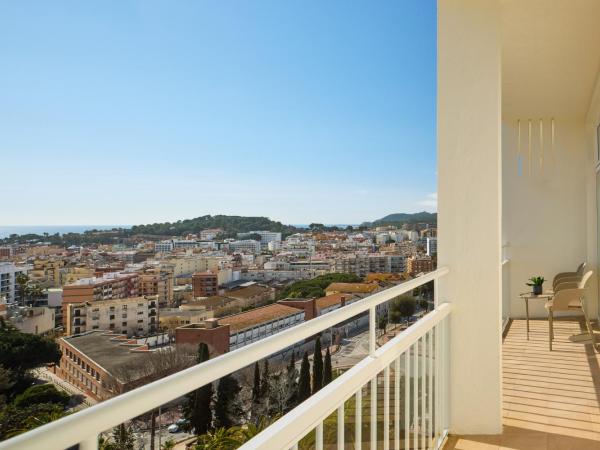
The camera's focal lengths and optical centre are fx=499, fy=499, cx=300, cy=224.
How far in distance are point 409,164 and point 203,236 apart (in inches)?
433

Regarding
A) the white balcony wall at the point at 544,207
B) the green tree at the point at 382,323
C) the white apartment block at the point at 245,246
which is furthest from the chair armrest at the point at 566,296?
the green tree at the point at 382,323

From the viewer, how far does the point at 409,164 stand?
579 inches

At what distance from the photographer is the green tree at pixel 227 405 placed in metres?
1.19

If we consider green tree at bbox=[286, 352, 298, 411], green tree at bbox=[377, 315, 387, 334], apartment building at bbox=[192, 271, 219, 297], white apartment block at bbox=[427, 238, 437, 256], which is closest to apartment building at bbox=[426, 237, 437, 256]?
white apartment block at bbox=[427, 238, 437, 256]

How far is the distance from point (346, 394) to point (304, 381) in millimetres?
140

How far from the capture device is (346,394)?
1.43 meters

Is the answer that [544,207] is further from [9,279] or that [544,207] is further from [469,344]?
[9,279]

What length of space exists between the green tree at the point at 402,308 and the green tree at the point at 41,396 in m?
1.28

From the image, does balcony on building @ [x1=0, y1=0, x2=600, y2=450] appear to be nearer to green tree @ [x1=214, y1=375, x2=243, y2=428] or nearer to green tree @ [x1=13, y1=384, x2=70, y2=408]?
green tree @ [x1=214, y1=375, x2=243, y2=428]

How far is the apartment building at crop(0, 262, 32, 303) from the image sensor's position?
248 centimetres

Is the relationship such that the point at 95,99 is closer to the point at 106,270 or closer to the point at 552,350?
the point at 106,270

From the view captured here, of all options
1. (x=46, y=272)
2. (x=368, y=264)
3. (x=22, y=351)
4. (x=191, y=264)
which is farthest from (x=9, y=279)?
(x=368, y=264)

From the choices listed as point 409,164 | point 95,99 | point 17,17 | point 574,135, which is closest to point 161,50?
point 95,99

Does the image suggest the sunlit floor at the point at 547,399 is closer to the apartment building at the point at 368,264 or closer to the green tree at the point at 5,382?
the apartment building at the point at 368,264
